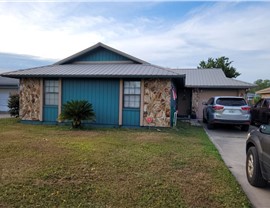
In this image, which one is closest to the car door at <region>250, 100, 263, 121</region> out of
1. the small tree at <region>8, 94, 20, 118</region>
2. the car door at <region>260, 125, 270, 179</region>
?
the car door at <region>260, 125, 270, 179</region>

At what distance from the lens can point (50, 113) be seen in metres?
12.8

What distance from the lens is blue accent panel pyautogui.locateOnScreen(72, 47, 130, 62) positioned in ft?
45.6

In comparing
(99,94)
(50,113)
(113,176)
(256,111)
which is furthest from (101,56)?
(113,176)

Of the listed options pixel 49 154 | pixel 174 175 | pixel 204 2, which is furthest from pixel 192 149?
pixel 204 2

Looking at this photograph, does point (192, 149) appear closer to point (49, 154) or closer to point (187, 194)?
point (187, 194)

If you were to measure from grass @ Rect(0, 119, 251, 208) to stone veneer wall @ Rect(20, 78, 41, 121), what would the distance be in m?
5.20

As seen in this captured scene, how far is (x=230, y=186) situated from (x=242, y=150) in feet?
12.7

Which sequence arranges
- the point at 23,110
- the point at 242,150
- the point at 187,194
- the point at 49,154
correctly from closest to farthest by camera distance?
the point at 187,194 → the point at 49,154 → the point at 242,150 → the point at 23,110

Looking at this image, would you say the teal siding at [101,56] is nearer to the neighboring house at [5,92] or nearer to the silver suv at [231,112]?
the silver suv at [231,112]

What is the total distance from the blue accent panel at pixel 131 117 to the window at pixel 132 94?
21cm

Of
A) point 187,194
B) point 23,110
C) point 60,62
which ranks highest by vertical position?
point 60,62

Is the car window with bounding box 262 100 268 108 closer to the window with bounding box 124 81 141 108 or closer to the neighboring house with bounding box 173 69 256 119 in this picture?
the neighboring house with bounding box 173 69 256 119

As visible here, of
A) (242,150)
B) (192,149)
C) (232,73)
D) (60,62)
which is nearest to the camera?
(192,149)

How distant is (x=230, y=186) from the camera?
4.62 m
